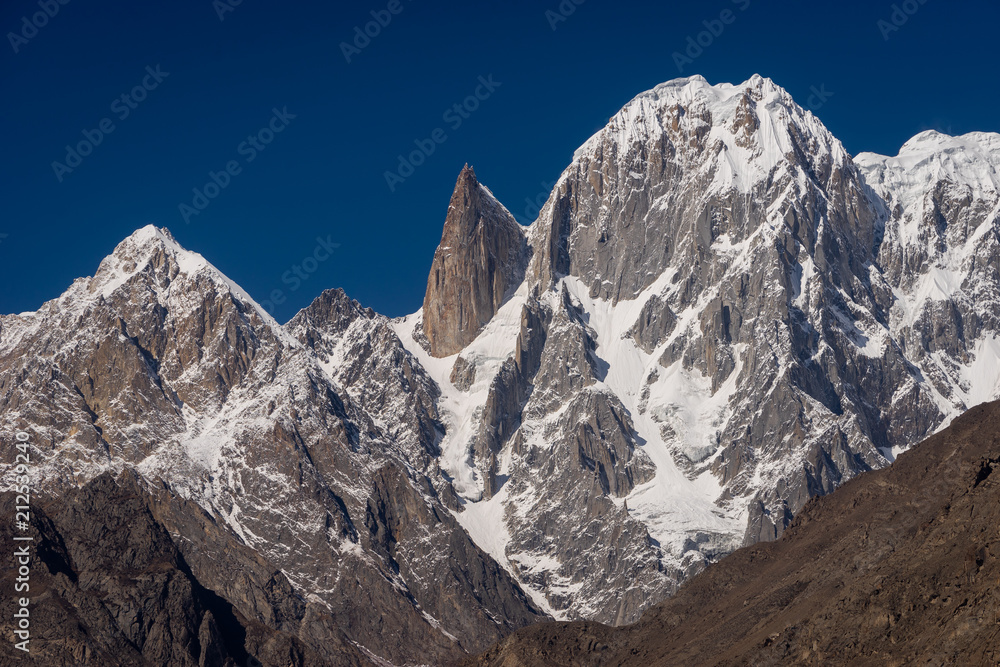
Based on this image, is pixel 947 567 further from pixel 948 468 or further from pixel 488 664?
pixel 488 664

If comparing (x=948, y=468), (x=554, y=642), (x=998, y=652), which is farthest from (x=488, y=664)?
(x=998, y=652)

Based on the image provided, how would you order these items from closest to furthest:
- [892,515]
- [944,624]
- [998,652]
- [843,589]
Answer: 1. [998,652]
2. [944,624]
3. [843,589]
4. [892,515]

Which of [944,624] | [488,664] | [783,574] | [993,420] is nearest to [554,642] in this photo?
[488,664]

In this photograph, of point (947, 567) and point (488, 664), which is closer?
point (947, 567)

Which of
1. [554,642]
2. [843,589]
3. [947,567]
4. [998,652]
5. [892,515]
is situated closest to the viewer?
[998,652]

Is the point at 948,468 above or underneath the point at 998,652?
above

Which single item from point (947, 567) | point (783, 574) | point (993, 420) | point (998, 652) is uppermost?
point (993, 420)
